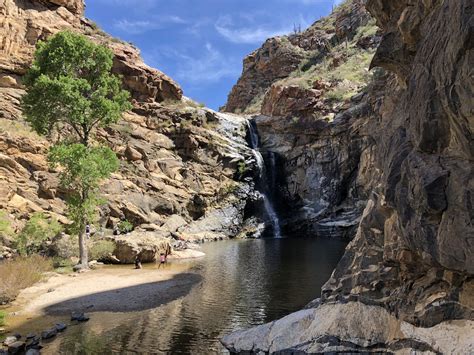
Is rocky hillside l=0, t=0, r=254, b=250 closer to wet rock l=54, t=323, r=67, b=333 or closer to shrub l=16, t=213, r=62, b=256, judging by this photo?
shrub l=16, t=213, r=62, b=256

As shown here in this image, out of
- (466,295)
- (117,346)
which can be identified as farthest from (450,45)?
(117,346)

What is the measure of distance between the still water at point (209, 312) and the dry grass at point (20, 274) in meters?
5.11

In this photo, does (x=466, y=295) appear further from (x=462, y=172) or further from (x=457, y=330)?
(x=462, y=172)

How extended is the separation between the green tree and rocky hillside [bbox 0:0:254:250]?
8.73m

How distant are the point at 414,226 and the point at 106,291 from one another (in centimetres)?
1668

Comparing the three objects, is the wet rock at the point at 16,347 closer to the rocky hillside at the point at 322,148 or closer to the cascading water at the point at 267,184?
the rocky hillside at the point at 322,148

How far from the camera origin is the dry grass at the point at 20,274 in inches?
747

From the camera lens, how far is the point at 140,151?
52.8m

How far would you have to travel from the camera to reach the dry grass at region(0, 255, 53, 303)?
19.0 metres

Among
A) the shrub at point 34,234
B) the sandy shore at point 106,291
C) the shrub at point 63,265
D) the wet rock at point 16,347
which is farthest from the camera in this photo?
the shrub at point 34,234

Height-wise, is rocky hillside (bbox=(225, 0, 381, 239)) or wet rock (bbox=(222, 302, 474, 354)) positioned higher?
rocky hillside (bbox=(225, 0, 381, 239))

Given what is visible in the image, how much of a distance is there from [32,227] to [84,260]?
4.86 meters

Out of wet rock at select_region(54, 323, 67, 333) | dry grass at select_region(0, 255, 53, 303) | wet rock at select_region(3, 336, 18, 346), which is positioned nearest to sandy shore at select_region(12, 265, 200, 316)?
dry grass at select_region(0, 255, 53, 303)

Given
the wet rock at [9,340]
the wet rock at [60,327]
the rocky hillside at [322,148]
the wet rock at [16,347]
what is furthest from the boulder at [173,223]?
the wet rock at [16,347]
